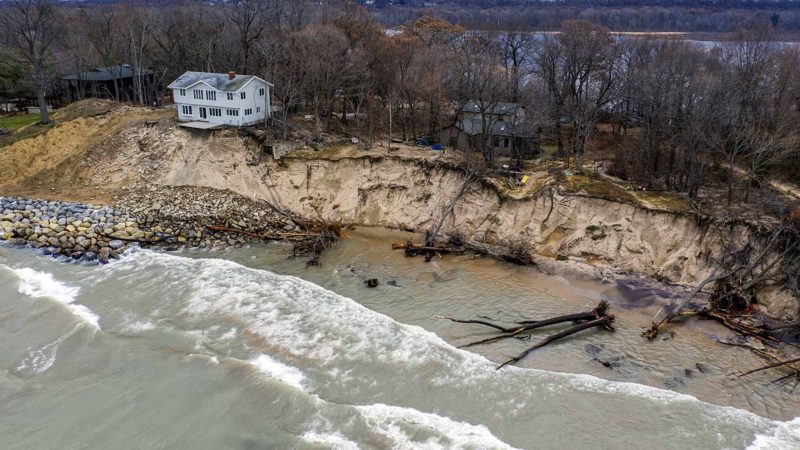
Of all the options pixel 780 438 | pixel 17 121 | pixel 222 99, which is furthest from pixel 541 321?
pixel 17 121

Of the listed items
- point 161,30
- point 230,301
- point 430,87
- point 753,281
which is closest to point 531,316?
point 753,281

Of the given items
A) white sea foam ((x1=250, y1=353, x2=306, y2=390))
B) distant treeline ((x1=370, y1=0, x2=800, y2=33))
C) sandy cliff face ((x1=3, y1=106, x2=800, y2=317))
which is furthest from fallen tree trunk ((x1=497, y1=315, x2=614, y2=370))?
distant treeline ((x1=370, y1=0, x2=800, y2=33))

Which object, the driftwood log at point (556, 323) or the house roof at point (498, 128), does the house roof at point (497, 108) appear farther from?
the driftwood log at point (556, 323)

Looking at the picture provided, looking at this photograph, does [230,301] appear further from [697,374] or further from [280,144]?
[697,374]

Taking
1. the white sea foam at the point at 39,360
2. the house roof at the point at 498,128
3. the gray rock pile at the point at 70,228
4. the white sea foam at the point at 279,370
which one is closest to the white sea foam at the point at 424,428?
the white sea foam at the point at 279,370

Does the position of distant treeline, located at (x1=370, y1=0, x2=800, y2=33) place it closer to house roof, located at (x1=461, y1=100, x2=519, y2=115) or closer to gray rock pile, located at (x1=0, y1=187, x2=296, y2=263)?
house roof, located at (x1=461, y1=100, x2=519, y2=115)

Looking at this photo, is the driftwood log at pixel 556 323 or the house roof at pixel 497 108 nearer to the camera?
the driftwood log at pixel 556 323
